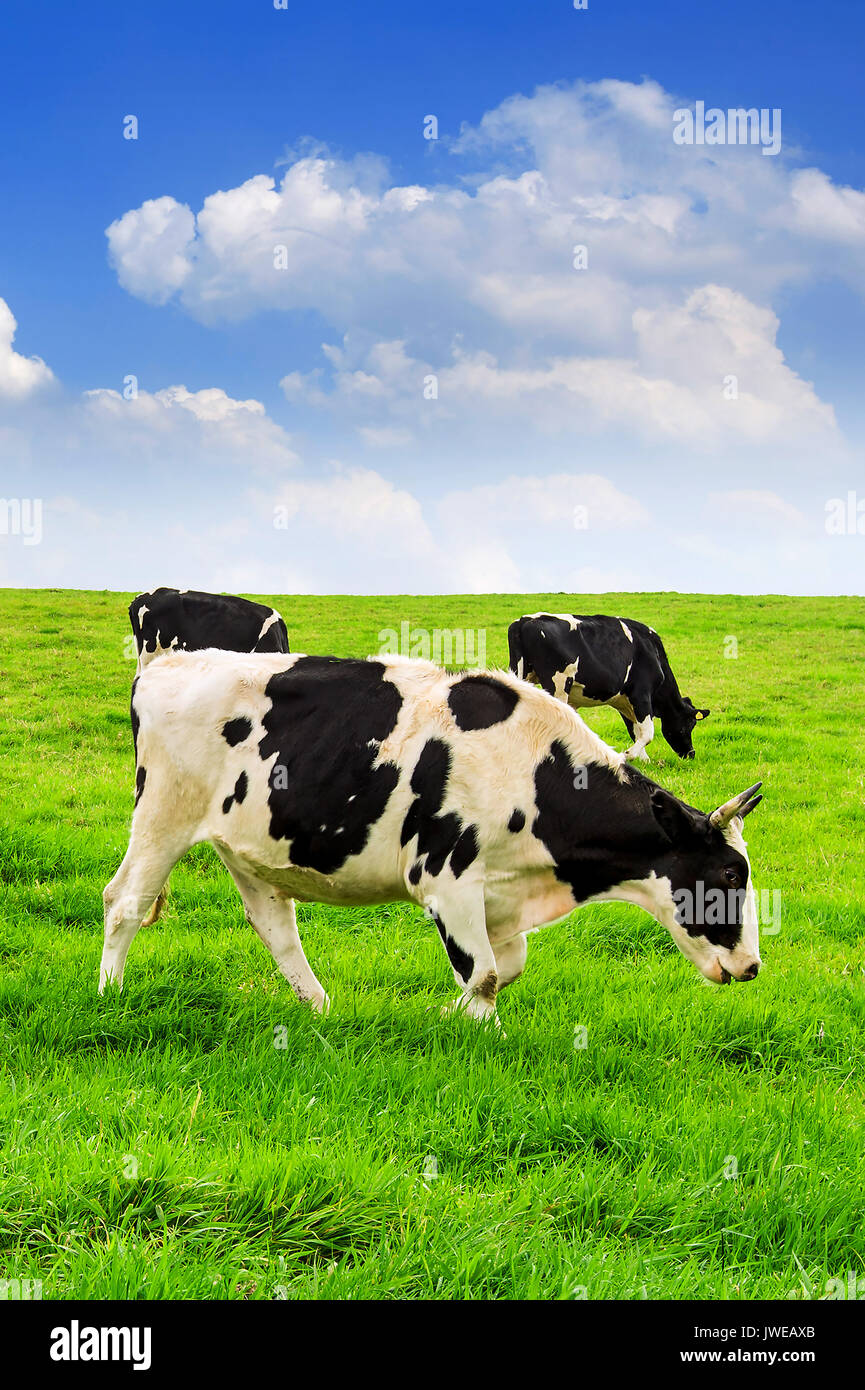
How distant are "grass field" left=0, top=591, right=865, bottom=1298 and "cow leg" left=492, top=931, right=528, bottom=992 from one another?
0.94 feet

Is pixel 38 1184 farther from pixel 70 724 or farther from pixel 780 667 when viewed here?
pixel 780 667

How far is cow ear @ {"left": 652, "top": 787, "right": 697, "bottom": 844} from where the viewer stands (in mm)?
5586

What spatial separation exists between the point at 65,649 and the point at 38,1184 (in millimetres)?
19794

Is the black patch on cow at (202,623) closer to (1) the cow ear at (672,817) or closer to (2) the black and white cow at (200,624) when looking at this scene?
(2) the black and white cow at (200,624)

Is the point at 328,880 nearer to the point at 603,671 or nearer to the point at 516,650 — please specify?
the point at 603,671

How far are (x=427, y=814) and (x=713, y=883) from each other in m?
1.67

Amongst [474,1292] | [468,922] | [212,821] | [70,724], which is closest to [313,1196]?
[474,1292]

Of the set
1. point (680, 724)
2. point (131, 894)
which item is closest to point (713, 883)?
point (131, 894)

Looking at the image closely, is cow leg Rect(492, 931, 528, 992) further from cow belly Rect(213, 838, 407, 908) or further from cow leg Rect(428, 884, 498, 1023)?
cow belly Rect(213, 838, 407, 908)

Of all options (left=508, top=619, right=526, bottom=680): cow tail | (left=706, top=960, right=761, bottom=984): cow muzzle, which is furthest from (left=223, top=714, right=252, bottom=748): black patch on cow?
(left=508, top=619, right=526, bottom=680): cow tail

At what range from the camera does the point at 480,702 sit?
5910mm

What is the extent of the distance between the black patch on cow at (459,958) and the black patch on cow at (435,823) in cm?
35

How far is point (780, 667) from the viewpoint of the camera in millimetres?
23125

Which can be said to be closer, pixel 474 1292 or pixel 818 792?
pixel 474 1292
